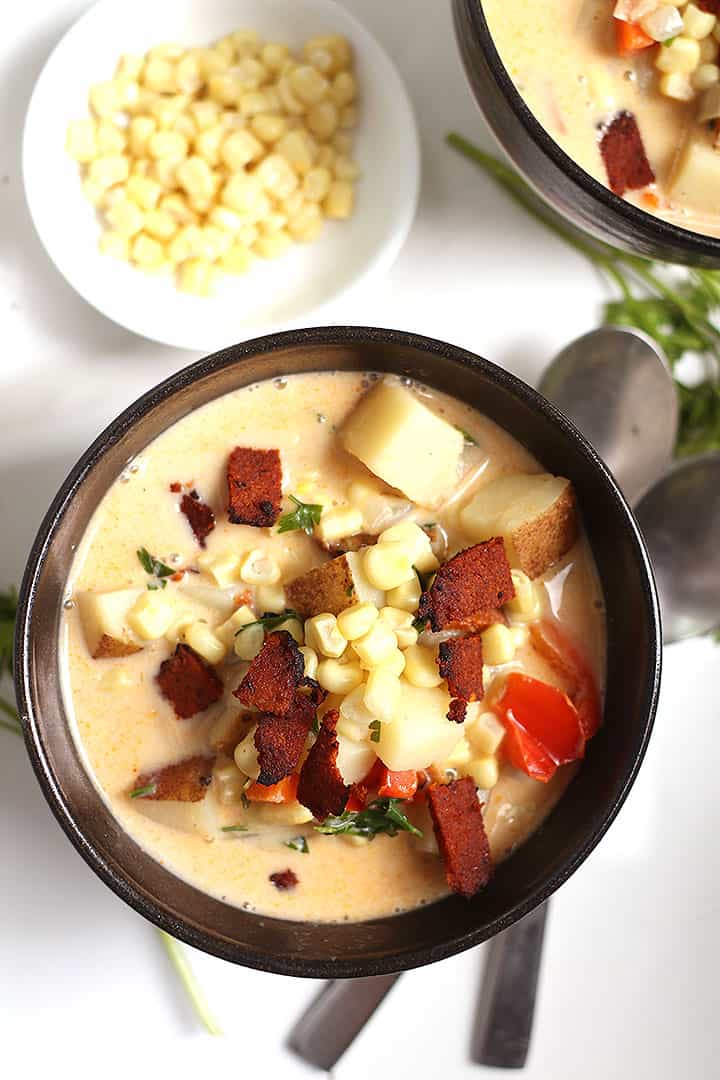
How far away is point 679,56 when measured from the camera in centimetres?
253

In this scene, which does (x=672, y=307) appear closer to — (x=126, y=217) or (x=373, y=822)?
(x=126, y=217)

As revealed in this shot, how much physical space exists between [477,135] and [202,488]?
1.24 m

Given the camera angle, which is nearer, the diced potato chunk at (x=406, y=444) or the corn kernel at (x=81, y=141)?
the diced potato chunk at (x=406, y=444)

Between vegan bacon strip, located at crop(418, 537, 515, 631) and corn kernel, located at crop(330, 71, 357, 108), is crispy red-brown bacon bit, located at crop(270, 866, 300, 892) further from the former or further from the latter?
corn kernel, located at crop(330, 71, 357, 108)

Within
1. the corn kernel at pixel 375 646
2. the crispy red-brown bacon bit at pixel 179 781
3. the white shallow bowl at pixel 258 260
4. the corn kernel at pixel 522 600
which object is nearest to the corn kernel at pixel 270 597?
the corn kernel at pixel 375 646

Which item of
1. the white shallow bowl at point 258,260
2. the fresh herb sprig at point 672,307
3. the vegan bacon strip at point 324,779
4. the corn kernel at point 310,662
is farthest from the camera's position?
the fresh herb sprig at point 672,307

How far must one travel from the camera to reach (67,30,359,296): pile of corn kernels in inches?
115

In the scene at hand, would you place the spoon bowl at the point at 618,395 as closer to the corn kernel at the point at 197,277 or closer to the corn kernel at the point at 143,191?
the corn kernel at the point at 197,277

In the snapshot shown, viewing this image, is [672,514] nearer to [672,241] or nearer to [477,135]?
[672,241]

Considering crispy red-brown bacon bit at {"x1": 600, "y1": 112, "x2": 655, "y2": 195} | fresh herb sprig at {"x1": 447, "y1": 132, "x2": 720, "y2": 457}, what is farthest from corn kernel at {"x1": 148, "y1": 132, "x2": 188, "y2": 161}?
crispy red-brown bacon bit at {"x1": 600, "y1": 112, "x2": 655, "y2": 195}

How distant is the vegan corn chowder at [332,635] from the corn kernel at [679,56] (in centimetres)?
82

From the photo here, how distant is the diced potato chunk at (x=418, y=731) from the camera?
7.47 feet

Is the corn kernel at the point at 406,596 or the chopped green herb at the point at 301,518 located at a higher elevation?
the chopped green herb at the point at 301,518

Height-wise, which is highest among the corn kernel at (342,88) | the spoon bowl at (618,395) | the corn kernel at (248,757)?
the corn kernel at (342,88)
